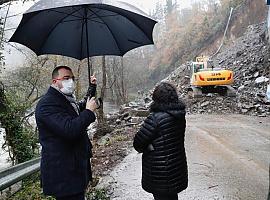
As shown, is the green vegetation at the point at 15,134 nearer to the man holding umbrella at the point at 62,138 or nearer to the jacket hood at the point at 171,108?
the man holding umbrella at the point at 62,138

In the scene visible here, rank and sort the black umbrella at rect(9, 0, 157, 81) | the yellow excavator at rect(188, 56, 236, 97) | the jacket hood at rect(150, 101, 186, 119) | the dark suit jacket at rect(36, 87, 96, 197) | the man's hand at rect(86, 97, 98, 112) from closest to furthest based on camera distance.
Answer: the dark suit jacket at rect(36, 87, 96, 197)
the man's hand at rect(86, 97, 98, 112)
the jacket hood at rect(150, 101, 186, 119)
the black umbrella at rect(9, 0, 157, 81)
the yellow excavator at rect(188, 56, 236, 97)

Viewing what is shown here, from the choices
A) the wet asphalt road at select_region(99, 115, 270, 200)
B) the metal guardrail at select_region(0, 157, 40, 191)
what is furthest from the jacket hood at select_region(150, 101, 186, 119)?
the metal guardrail at select_region(0, 157, 40, 191)

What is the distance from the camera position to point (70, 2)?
3201 millimetres

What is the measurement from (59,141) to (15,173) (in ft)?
7.05

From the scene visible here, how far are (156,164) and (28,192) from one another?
358 centimetres

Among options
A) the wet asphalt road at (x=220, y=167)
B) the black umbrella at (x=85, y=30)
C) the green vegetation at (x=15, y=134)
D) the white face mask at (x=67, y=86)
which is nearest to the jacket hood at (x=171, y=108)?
the white face mask at (x=67, y=86)

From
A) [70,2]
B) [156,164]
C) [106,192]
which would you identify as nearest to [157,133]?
[156,164]

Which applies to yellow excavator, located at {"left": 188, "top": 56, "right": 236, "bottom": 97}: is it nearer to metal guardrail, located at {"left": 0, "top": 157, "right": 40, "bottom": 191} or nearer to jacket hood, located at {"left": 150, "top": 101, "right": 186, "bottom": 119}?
metal guardrail, located at {"left": 0, "top": 157, "right": 40, "bottom": 191}

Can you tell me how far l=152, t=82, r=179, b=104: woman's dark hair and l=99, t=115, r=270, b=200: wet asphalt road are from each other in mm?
2256

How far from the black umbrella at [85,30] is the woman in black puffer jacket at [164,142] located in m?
0.96

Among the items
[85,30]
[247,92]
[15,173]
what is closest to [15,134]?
[15,173]

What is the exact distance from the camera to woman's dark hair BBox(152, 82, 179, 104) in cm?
353

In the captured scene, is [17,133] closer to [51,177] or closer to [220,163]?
[220,163]

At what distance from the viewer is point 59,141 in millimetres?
3100
